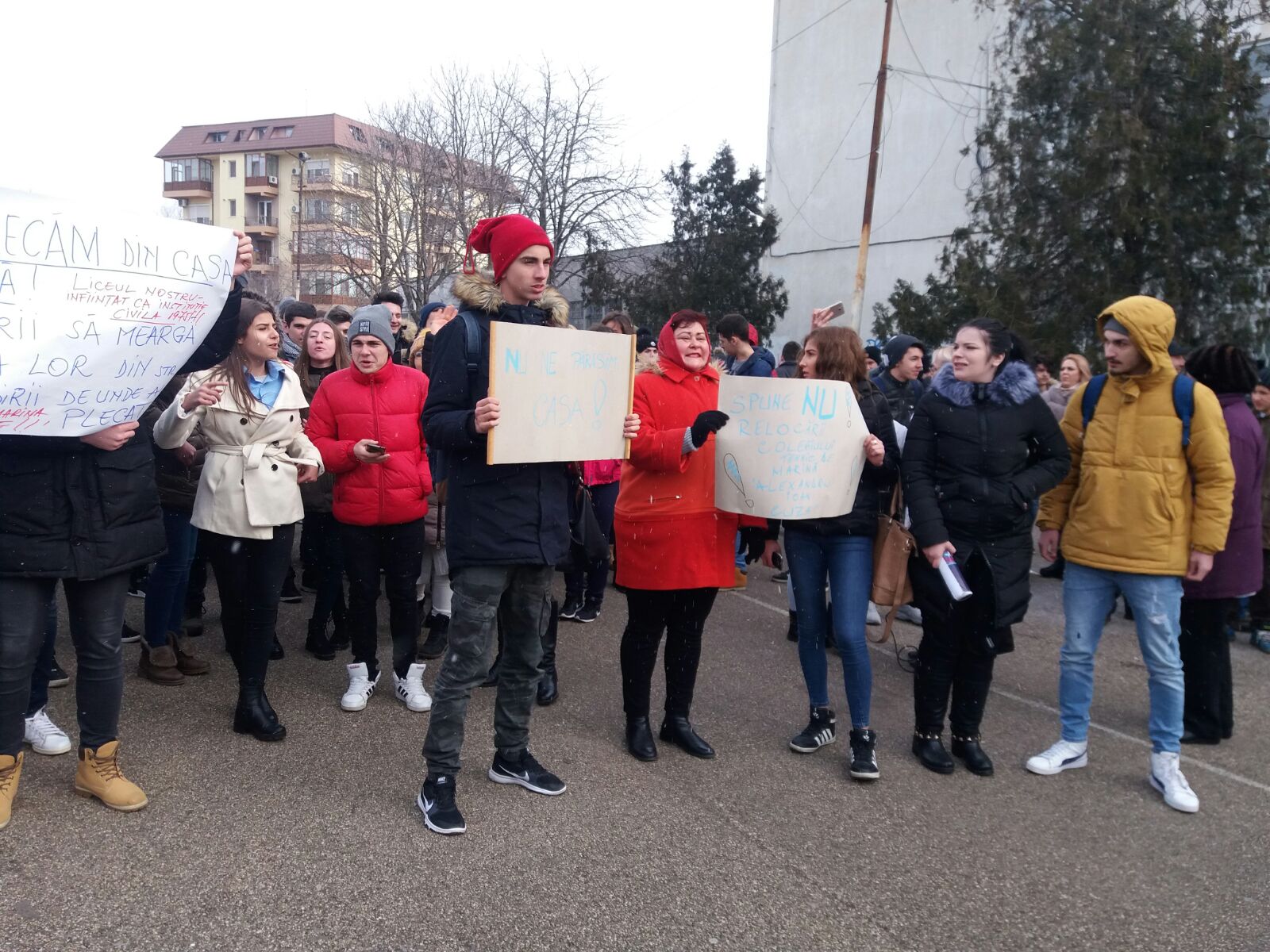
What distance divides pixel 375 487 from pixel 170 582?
4.38 feet

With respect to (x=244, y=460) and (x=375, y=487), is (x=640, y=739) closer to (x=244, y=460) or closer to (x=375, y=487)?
(x=375, y=487)

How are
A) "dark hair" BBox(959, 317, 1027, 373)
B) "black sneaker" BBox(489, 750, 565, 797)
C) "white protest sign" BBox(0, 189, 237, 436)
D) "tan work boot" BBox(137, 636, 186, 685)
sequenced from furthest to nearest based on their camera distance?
"tan work boot" BBox(137, 636, 186, 685), "dark hair" BBox(959, 317, 1027, 373), "black sneaker" BBox(489, 750, 565, 797), "white protest sign" BBox(0, 189, 237, 436)

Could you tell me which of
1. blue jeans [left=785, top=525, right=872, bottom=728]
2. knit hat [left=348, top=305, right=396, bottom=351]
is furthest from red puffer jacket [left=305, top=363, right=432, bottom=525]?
blue jeans [left=785, top=525, right=872, bottom=728]

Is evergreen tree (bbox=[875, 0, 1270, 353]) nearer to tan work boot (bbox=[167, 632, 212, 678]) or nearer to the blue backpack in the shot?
the blue backpack

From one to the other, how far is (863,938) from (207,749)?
2.78 m

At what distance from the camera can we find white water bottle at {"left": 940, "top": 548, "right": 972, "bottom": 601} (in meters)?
4.00

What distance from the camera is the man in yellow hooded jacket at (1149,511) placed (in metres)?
4.13

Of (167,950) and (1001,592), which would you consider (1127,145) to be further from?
(167,950)

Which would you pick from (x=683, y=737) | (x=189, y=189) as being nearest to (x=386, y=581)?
(x=683, y=737)

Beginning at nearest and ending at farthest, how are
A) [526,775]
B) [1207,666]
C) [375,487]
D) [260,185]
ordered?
[526,775] < [375,487] < [1207,666] < [260,185]

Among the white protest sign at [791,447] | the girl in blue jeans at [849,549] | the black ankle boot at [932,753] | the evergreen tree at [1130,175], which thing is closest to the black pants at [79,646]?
the white protest sign at [791,447]

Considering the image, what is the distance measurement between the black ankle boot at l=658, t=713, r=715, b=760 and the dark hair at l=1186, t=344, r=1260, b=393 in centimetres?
300

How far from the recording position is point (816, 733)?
4.50 metres

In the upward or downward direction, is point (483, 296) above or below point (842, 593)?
above
